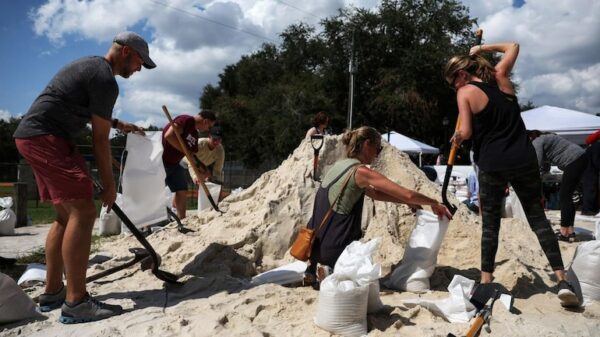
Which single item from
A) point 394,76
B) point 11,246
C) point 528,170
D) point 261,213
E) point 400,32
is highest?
point 400,32

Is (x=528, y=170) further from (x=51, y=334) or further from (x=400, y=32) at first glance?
(x=400, y=32)

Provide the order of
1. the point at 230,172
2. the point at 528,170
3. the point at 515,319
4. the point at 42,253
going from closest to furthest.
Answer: the point at 515,319
the point at 528,170
the point at 42,253
the point at 230,172

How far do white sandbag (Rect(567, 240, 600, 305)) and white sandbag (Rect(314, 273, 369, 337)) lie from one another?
154 centimetres

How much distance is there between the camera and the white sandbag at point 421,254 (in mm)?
3090

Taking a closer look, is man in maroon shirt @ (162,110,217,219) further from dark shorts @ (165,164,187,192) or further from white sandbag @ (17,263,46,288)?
white sandbag @ (17,263,46,288)

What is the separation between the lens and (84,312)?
2.51 m

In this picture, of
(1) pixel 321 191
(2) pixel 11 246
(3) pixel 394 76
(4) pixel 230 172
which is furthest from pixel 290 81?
(1) pixel 321 191

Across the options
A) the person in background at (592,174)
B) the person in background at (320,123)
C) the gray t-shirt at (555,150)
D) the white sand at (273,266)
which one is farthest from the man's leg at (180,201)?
the person in background at (592,174)

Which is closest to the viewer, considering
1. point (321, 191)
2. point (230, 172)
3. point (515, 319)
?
point (515, 319)

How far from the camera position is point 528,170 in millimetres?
2865

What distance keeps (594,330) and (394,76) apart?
802 inches

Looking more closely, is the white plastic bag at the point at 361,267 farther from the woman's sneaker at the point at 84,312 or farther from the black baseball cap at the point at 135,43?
the black baseball cap at the point at 135,43

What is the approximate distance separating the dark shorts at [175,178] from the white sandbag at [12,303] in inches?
97.9

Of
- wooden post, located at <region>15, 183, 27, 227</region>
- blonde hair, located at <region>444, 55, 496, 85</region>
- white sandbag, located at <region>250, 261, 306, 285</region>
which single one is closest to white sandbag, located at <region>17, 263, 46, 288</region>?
white sandbag, located at <region>250, 261, 306, 285</region>
